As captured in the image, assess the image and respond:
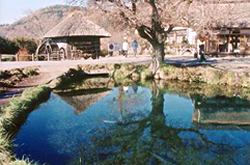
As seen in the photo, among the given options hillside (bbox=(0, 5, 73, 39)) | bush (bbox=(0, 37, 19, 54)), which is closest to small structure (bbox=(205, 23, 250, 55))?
bush (bbox=(0, 37, 19, 54))

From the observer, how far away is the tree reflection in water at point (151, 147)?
570 centimetres

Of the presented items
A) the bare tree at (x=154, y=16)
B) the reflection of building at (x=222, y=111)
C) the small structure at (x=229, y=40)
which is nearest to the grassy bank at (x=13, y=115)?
the reflection of building at (x=222, y=111)

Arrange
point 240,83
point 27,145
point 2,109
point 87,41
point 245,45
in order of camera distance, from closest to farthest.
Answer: point 27,145 < point 2,109 < point 240,83 < point 245,45 < point 87,41

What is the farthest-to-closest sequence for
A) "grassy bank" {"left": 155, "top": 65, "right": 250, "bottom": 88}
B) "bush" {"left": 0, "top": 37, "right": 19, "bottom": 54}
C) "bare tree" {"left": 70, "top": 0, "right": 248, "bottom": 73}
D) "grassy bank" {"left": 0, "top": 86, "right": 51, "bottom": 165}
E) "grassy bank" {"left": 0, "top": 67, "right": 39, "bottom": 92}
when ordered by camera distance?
"bush" {"left": 0, "top": 37, "right": 19, "bottom": 54}
"bare tree" {"left": 70, "top": 0, "right": 248, "bottom": 73}
"grassy bank" {"left": 155, "top": 65, "right": 250, "bottom": 88}
"grassy bank" {"left": 0, "top": 67, "right": 39, "bottom": 92}
"grassy bank" {"left": 0, "top": 86, "right": 51, "bottom": 165}

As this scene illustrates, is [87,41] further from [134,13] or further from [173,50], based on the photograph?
[134,13]

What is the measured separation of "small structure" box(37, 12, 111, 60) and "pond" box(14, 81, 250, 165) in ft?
40.9

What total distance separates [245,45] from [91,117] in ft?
58.9

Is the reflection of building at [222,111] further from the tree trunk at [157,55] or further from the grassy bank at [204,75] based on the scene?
the tree trunk at [157,55]

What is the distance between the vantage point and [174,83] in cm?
1416

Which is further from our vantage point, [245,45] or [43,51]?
[43,51]

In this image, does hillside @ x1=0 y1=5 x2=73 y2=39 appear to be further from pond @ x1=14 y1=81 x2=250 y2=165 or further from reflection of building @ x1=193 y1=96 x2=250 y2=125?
reflection of building @ x1=193 y1=96 x2=250 y2=125

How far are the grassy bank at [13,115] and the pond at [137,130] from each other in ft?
0.84

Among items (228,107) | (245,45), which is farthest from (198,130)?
(245,45)

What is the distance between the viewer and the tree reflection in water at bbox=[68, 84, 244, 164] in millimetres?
5695
